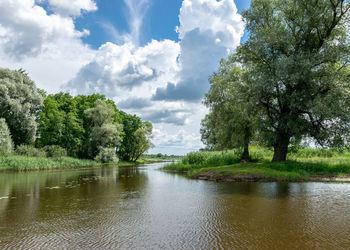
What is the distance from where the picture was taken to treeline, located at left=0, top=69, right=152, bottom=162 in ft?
118

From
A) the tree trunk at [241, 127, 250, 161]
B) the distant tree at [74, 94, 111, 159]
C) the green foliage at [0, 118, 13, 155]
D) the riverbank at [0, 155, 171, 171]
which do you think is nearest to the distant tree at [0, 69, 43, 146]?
the green foliage at [0, 118, 13, 155]

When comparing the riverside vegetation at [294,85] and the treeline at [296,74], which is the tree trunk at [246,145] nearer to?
the riverside vegetation at [294,85]

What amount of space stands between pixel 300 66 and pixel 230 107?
26.7 ft

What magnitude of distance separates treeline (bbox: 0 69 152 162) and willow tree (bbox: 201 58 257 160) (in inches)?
1027

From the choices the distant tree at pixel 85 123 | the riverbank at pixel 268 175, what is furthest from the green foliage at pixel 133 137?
the riverbank at pixel 268 175

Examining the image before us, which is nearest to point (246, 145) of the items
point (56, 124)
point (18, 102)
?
point (18, 102)

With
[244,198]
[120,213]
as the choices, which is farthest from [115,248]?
[244,198]

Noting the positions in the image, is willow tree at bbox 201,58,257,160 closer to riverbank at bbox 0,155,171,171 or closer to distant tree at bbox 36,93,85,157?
riverbank at bbox 0,155,171,171

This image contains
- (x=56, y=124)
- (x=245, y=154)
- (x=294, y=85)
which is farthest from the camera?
(x=56, y=124)

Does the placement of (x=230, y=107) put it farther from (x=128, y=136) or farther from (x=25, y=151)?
(x=128, y=136)

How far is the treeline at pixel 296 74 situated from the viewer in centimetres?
1794

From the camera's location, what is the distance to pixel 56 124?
154 ft

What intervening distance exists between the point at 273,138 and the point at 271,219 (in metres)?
15.3

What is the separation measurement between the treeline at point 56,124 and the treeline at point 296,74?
98.9ft
